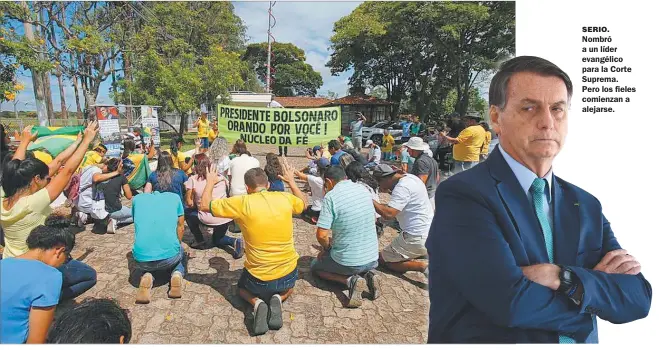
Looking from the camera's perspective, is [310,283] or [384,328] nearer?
[384,328]

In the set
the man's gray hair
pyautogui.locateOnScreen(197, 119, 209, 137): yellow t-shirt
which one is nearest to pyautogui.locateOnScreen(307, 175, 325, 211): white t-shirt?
the man's gray hair

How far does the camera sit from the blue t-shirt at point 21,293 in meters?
1.96

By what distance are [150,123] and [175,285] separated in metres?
9.85

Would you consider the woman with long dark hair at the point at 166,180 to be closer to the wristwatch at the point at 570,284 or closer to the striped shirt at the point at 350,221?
the striped shirt at the point at 350,221

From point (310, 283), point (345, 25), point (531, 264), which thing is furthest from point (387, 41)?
point (531, 264)

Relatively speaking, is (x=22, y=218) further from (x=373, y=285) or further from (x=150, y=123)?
(x=150, y=123)

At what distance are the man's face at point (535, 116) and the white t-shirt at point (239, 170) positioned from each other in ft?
Answer: 13.1

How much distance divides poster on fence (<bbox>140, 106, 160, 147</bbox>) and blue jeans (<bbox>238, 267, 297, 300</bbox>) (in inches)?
388

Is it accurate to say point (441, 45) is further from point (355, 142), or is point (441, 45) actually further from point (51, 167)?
point (51, 167)

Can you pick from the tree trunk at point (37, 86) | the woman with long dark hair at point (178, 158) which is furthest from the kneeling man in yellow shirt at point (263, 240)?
the tree trunk at point (37, 86)

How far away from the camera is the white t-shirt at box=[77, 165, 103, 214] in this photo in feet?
15.7

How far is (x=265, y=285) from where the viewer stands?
294 centimetres

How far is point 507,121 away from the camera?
58.1 inches

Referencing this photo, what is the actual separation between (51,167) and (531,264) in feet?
12.4
